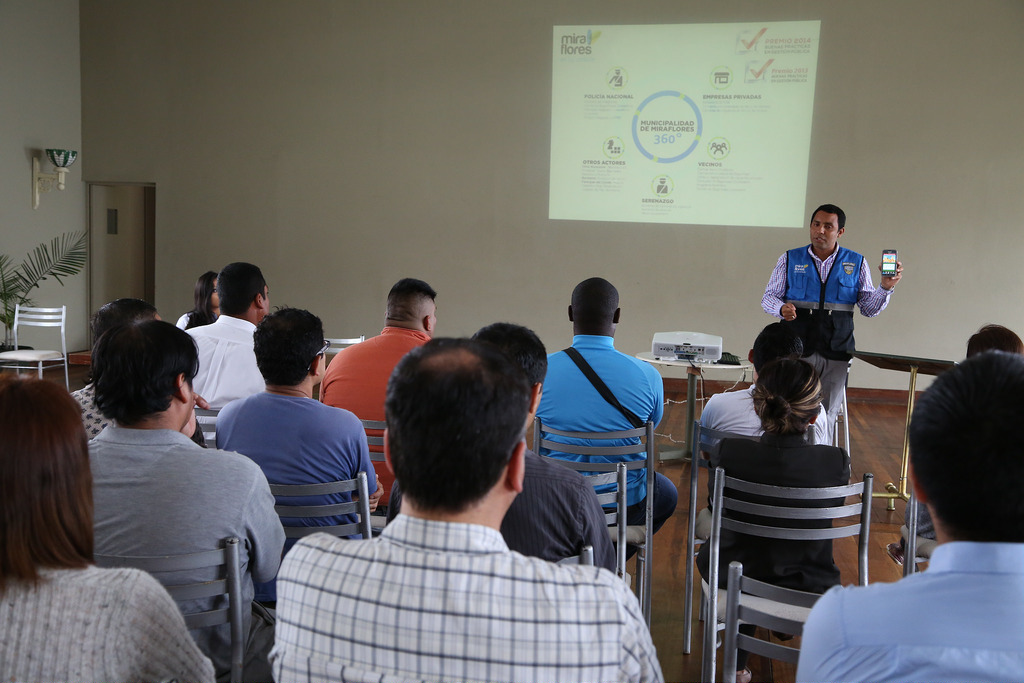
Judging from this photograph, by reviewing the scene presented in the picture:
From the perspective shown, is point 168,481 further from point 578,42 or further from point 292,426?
point 578,42

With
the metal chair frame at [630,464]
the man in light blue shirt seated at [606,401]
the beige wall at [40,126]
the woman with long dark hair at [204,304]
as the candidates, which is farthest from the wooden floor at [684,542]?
the beige wall at [40,126]

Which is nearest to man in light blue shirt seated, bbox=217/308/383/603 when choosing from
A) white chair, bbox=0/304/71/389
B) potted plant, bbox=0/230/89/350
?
white chair, bbox=0/304/71/389

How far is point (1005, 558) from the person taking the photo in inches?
33.9

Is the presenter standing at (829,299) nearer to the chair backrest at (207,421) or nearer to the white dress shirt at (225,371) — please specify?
the white dress shirt at (225,371)

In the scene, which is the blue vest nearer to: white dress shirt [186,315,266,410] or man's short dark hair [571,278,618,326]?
man's short dark hair [571,278,618,326]

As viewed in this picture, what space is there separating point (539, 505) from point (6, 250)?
7440 mm

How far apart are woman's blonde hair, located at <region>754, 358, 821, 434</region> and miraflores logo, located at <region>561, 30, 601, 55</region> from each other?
17.5 feet

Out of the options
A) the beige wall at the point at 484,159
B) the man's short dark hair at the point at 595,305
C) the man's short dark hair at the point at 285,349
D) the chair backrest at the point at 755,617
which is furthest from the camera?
the beige wall at the point at 484,159

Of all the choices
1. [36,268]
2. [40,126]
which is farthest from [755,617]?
[40,126]

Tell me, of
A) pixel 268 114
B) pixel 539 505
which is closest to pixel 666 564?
pixel 539 505

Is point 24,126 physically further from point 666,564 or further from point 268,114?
point 666,564

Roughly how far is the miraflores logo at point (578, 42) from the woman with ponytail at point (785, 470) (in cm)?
541

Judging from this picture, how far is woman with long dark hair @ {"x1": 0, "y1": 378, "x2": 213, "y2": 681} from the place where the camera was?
3.24 feet

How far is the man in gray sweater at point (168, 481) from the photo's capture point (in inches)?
57.1
